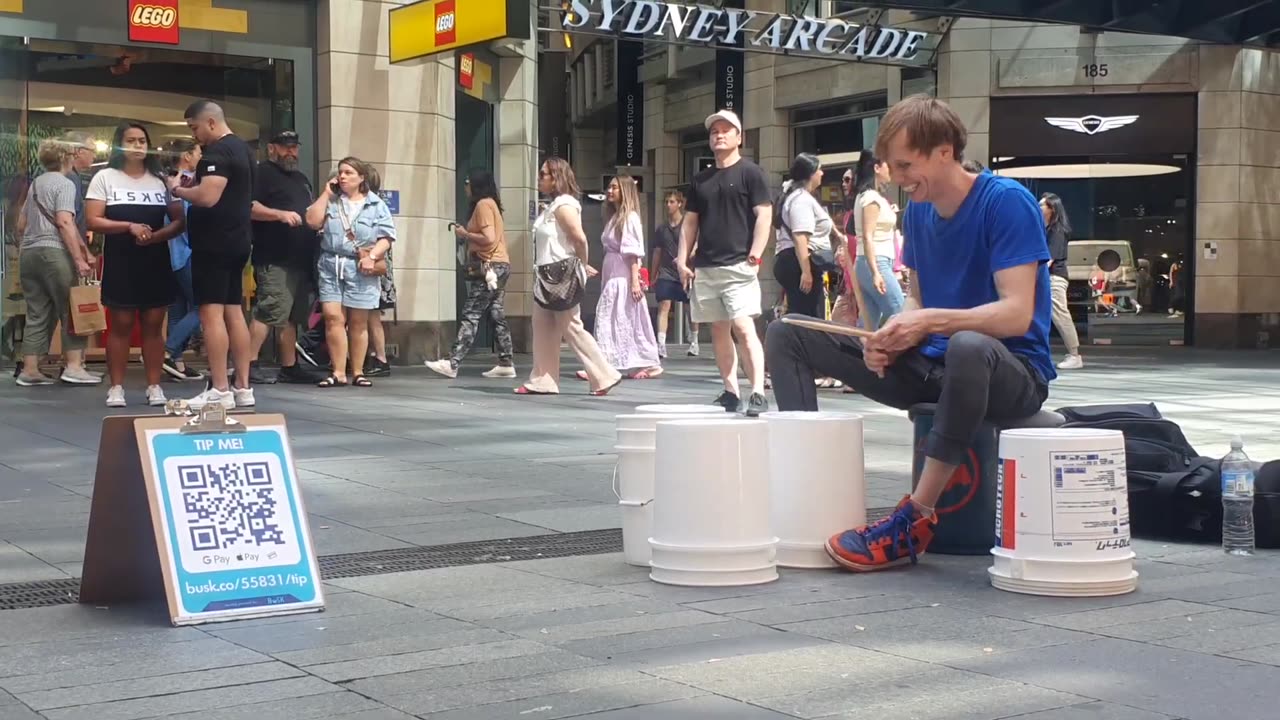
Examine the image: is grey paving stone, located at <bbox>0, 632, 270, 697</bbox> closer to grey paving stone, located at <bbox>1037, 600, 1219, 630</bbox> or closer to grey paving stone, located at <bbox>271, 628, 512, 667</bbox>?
grey paving stone, located at <bbox>271, 628, 512, 667</bbox>

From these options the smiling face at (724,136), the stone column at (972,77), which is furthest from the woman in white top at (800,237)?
the stone column at (972,77)

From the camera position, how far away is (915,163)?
512 centimetres

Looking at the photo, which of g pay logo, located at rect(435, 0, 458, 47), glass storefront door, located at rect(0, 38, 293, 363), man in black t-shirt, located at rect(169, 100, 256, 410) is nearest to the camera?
man in black t-shirt, located at rect(169, 100, 256, 410)

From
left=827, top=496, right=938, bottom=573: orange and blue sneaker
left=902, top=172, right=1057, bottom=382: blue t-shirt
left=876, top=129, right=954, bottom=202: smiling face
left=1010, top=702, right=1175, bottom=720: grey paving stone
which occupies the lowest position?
left=1010, top=702, right=1175, bottom=720: grey paving stone

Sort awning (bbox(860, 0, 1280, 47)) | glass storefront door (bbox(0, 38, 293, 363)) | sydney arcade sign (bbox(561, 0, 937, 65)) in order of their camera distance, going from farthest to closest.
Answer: sydney arcade sign (bbox(561, 0, 937, 65)), awning (bbox(860, 0, 1280, 47)), glass storefront door (bbox(0, 38, 293, 363))

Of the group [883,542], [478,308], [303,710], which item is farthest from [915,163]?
[478,308]

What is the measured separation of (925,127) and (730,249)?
4985 millimetres

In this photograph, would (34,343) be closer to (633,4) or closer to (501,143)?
(501,143)

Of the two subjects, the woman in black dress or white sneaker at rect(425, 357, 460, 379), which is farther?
white sneaker at rect(425, 357, 460, 379)

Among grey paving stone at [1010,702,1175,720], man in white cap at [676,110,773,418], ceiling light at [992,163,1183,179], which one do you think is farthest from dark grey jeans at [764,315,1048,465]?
ceiling light at [992,163,1183,179]

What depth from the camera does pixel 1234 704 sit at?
3.36 meters

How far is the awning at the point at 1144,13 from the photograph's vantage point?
1816 centimetres

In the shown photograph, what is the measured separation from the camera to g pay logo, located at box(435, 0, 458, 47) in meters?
14.1

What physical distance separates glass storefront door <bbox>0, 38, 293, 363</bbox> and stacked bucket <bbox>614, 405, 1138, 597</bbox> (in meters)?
11.1
